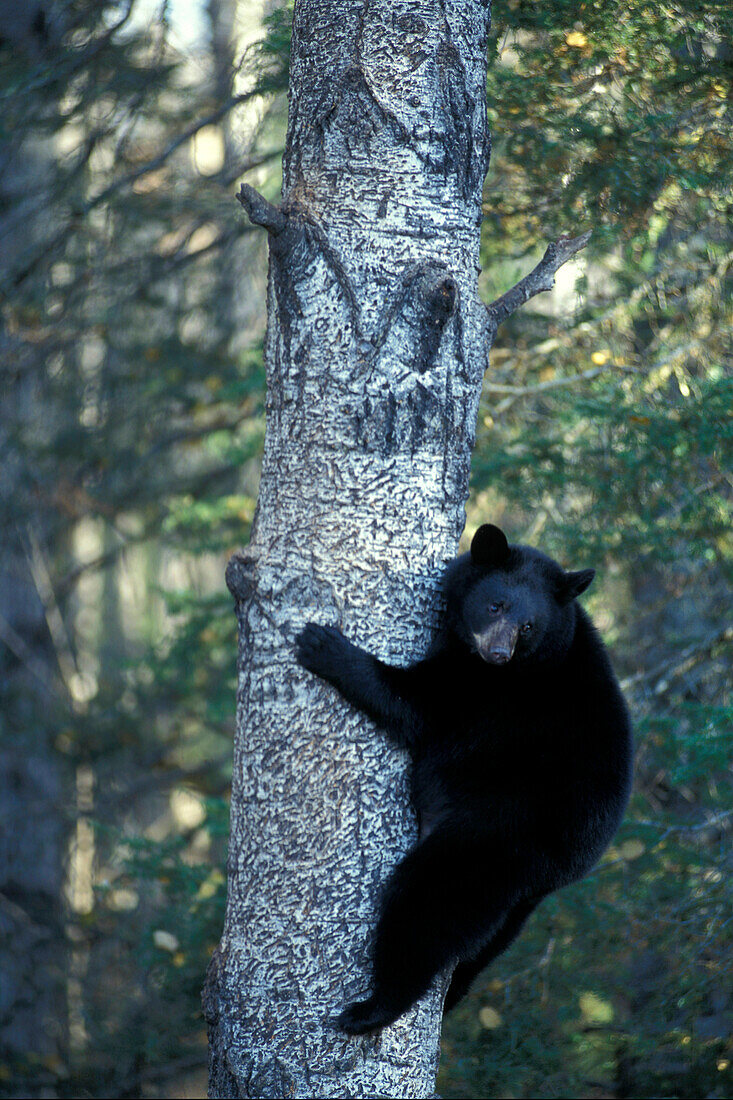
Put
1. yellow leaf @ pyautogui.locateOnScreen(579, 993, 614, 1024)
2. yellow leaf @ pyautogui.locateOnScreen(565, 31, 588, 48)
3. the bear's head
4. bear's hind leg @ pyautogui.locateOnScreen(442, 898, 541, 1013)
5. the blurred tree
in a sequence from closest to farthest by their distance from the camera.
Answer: the bear's head < bear's hind leg @ pyautogui.locateOnScreen(442, 898, 541, 1013) < yellow leaf @ pyautogui.locateOnScreen(565, 31, 588, 48) < yellow leaf @ pyautogui.locateOnScreen(579, 993, 614, 1024) < the blurred tree

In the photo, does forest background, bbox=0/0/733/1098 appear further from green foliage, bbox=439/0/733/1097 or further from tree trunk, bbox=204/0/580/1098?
tree trunk, bbox=204/0/580/1098

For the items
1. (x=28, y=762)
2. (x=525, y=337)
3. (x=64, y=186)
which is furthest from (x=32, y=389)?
(x=525, y=337)

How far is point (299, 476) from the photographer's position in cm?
246

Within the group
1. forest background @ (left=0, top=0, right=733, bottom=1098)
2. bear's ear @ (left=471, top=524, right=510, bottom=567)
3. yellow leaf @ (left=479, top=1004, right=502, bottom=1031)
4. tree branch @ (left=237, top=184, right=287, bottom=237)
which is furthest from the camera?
yellow leaf @ (left=479, top=1004, right=502, bottom=1031)

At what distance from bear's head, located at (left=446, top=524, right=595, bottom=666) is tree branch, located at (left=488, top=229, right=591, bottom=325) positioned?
0.64 m

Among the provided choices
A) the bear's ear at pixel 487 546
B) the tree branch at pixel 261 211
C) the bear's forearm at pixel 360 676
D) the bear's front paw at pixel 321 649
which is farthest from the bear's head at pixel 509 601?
the tree branch at pixel 261 211

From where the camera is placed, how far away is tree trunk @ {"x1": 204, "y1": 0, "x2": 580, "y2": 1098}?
2334 mm

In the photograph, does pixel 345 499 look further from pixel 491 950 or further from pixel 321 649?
pixel 491 950

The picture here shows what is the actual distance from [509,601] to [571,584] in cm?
28

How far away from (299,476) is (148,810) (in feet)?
37.3

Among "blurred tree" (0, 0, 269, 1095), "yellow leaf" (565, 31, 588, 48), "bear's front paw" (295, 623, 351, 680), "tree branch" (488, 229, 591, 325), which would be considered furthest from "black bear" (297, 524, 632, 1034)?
"blurred tree" (0, 0, 269, 1095)

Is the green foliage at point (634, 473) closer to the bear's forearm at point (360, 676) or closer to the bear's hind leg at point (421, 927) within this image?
the bear's hind leg at point (421, 927)

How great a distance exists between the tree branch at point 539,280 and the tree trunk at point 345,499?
10 cm

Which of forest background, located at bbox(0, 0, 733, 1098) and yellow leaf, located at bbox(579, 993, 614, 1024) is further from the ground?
forest background, located at bbox(0, 0, 733, 1098)
